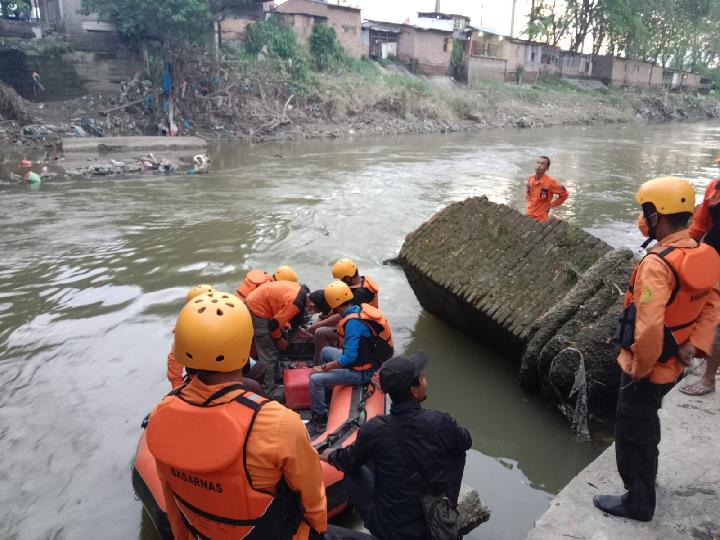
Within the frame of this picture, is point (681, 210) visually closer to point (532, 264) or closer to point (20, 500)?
point (532, 264)

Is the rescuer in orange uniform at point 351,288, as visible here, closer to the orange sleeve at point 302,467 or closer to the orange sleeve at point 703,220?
the orange sleeve at point 703,220

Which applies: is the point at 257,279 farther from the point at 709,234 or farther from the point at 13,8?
the point at 13,8

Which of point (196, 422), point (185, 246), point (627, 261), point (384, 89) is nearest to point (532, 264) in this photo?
point (627, 261)

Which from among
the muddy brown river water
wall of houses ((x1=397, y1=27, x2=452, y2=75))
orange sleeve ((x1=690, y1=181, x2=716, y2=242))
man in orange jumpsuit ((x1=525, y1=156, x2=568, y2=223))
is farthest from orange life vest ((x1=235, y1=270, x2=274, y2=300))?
wall of houses ((x1=397, y1=27, x2=452, y2=75))

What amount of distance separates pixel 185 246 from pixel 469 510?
845 cm

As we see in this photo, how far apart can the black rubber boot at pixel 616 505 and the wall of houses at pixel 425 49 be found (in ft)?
135

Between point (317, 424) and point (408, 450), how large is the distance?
2331 millimetres

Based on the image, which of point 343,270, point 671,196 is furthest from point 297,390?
point 671,196

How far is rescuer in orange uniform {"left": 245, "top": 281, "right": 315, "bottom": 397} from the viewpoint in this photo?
555 centimetres

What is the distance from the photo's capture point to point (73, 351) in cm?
678

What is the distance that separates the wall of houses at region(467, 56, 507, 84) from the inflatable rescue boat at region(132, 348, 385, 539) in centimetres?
A: 4183

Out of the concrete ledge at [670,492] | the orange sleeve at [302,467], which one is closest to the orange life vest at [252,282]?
the concrete ledge at [670,492]

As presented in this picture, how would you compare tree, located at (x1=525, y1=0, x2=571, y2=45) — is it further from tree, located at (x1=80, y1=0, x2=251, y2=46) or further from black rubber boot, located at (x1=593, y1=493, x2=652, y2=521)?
black rubber boot, located at (x1=593, y1=493, x2=652, y2=521)

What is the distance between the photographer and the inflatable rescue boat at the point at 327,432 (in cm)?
372
